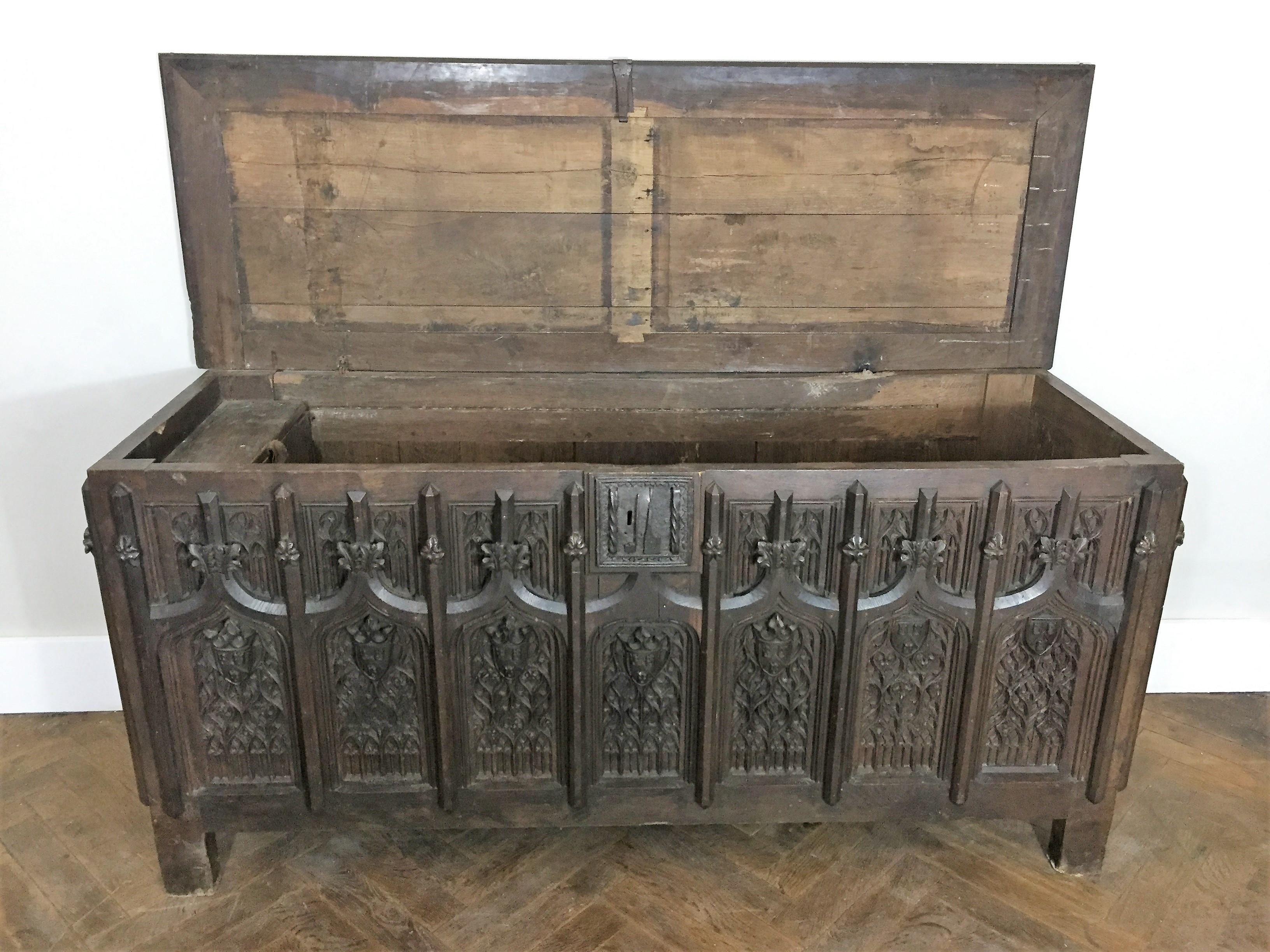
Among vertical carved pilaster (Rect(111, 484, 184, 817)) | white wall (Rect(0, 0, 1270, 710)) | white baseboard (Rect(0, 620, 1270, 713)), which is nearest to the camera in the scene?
vertical carved pilaster (Rect(111, 484, 184, 817))

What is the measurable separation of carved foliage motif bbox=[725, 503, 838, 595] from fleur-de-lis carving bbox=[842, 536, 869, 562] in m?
0.03

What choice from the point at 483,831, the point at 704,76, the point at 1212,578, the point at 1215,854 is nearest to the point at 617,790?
the point at 483,831

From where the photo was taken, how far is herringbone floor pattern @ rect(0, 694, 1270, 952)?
1.61 metres

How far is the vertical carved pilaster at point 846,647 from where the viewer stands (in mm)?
1472

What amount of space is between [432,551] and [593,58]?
0.97m

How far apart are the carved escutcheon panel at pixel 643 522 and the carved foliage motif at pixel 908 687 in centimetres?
35

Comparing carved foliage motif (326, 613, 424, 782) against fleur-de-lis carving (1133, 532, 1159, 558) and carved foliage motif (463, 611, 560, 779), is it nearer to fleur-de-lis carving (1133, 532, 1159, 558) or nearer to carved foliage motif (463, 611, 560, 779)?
carved foliage motif (463, 611, 560, 779)

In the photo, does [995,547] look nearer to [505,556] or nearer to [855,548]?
[855,548]

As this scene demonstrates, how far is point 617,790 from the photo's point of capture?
1646 mm

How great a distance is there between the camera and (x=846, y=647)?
60.7 inches

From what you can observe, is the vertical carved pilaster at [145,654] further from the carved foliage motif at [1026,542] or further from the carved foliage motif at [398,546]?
the carved foliage motif at [1026,542]

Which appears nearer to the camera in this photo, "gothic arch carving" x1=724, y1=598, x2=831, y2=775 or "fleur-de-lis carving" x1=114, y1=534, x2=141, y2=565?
"fleur-de-lis carving" x1=114, y1=534, x2=141, y2=565

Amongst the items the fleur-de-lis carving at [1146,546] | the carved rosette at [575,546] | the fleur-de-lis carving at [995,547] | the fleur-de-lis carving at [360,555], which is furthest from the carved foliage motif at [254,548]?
the fleur-de-lis carving at [1146,546]

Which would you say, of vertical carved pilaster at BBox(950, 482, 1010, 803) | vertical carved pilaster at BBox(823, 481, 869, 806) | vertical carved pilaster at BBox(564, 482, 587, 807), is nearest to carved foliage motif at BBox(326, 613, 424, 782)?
vertical carved pilaster at BBox(564, 482, 587, 807)
